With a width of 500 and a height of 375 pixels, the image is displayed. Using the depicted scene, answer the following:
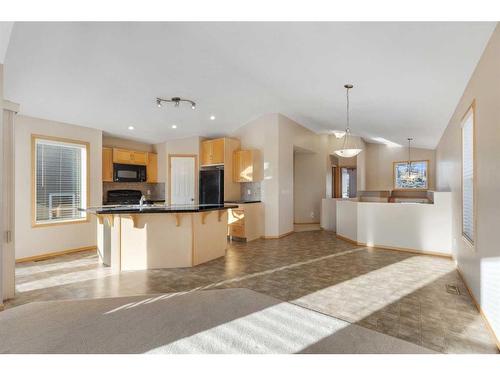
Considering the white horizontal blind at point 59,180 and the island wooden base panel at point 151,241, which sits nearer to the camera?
the island wooden base panel at point 151,241

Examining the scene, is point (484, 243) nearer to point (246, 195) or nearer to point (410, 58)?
point (410, 58)

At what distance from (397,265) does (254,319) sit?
9.18 ft

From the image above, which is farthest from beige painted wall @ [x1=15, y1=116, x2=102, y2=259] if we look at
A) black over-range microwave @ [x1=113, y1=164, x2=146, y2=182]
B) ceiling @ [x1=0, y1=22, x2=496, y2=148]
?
black over-range microwave @ [x1=113, y1=164, x2=146, y2=182]

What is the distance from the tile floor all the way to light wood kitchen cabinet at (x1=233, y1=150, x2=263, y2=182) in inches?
80.9

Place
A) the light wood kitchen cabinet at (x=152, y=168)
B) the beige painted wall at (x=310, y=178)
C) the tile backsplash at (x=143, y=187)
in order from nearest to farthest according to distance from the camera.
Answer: the tile backsplash at (x=143, y=187)
the light wood kitchen cabinet at (x=152, y=168)
the beige painted wall at (x=310, y=178)

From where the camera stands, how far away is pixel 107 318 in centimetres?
243

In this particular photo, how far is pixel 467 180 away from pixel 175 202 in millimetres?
6157

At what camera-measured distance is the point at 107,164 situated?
6.32 metres

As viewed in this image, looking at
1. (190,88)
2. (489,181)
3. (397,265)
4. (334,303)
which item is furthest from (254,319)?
(190,88)

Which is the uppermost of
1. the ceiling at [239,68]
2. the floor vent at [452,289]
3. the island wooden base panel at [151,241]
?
the ceiling at [239,68]

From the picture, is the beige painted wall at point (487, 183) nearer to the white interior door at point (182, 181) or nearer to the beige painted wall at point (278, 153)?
the beige painted wall at point (278, 153)

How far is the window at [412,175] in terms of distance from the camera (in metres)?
9.48

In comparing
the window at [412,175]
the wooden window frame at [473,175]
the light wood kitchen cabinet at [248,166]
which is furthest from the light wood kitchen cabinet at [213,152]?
the window at [412,175]

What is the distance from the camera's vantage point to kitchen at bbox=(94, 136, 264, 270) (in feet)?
13.5
